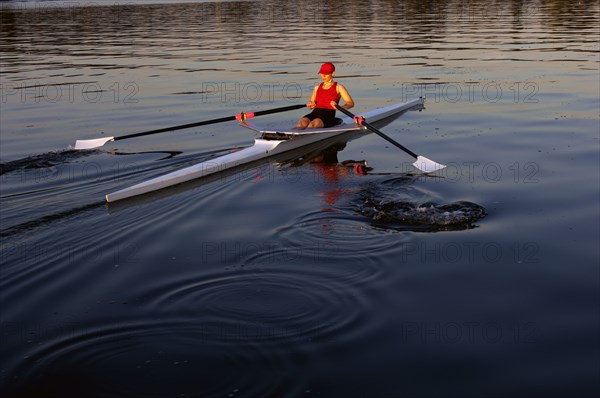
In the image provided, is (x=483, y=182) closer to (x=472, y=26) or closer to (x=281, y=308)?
(x=281, y=308)

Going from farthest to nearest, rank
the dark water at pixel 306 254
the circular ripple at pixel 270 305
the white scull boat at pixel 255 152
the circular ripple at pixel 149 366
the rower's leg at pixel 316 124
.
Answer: the rower's leg at pixel 316 124
the white scull boat at pixel 255 152
the circular ripple at pixel 270 305
the dark water at pixel 306 254
the circular ripple at pixel 149 366

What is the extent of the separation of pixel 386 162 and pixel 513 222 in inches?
175

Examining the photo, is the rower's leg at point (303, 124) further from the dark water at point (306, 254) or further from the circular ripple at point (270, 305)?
the circular ripple at point (270, 305)

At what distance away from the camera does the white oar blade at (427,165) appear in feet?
42.6

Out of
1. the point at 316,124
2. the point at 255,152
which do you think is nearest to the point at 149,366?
the point at 255,152

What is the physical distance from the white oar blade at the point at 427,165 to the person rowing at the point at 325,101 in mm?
2705

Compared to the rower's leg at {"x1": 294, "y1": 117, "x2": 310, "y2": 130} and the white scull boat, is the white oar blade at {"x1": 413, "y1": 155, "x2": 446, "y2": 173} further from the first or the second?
the rower's leg at {"x1": 294, "y1": 117, "x2": 310, "y2": 130}

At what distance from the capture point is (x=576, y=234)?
31.3 feet

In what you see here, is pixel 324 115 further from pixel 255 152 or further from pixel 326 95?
pixel 255 152

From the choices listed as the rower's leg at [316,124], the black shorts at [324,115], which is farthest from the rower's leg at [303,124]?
the black shorts at [324,115]

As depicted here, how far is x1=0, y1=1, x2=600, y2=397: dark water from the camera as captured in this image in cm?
620

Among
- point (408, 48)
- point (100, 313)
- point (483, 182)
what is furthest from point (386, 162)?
point (408, 48)

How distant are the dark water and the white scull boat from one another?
0.30 meters

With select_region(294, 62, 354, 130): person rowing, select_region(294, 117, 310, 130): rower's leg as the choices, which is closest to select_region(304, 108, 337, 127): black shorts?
select_region(294, 62, 354, 130): person rowing
